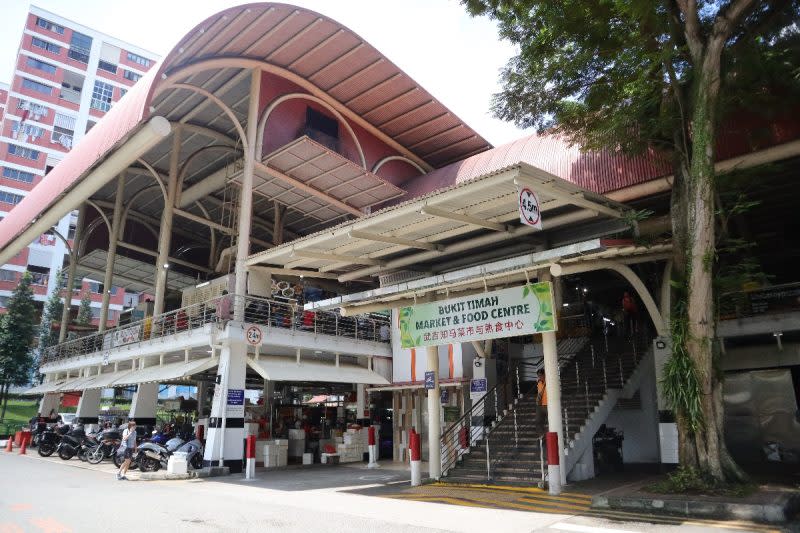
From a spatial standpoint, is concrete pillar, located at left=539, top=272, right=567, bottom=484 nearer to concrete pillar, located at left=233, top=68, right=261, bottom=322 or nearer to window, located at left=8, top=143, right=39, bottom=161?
concrete pillar, located at left=233, top=68, right=261, bottom=322

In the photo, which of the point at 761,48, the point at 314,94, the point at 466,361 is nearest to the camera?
the point at 761,48

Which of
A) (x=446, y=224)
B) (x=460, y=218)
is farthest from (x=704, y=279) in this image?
(x=446, y=224)

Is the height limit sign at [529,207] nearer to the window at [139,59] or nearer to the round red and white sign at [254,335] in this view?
the round red and white sign at [254,335]

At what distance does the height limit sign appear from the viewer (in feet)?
29.7

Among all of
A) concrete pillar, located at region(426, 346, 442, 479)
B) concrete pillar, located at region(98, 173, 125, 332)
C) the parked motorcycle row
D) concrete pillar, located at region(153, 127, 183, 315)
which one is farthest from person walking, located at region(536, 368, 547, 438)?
concrete pillar, located at region(98, 173, 125, 332)

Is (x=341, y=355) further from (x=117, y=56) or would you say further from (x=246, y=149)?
(x=117, y=56)

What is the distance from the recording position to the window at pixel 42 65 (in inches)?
2190

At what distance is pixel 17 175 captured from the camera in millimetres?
52875

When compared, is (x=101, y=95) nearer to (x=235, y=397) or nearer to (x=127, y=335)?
(x=127, y=335)

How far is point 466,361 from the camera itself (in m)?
17.6

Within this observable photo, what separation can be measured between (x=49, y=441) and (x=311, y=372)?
10.1m

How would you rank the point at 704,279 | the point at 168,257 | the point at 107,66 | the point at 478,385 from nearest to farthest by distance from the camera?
the point at 704,279
the point at 478,385
the point at 168,257
the point at 107,66

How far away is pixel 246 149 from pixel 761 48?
14.3 metres

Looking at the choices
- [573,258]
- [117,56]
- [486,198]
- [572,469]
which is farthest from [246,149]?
[117,56]
